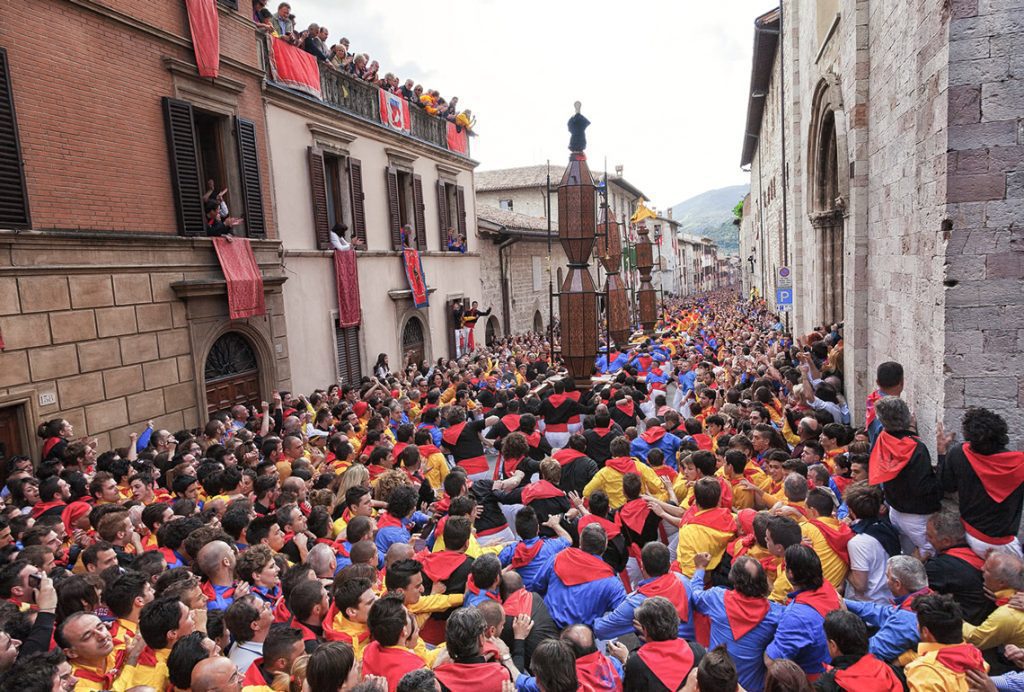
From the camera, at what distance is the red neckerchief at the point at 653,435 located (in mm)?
7445

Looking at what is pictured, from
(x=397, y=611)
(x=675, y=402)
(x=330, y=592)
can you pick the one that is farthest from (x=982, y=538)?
(x=675, y=402)

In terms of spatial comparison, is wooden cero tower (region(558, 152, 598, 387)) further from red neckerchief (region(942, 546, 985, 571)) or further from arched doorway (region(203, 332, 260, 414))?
red neckerchief (region(942, 546, 985, 571))

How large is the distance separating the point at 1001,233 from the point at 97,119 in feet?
36.6

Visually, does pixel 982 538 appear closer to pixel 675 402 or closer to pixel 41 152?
pixel 675 402

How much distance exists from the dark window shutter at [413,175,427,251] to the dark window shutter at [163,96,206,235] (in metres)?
8.60

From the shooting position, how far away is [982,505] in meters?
4.22

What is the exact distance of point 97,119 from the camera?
Answer: 9469 millimetres

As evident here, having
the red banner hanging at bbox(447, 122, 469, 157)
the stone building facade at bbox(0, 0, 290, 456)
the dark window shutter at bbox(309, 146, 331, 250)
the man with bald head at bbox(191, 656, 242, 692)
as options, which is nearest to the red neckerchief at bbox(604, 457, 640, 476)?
the man with bald head at bbox(191, 656, 242, 692)

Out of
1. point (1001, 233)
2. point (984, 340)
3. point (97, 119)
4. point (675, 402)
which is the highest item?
point (97, 119)

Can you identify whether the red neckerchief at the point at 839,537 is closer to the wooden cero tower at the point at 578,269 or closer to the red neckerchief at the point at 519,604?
the red neckerchief at the point at 519,604

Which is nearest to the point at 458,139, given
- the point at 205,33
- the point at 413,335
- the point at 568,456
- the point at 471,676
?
the point at 413,335

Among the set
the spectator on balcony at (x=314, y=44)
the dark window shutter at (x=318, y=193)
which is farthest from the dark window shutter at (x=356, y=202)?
the spectator on balcony at (x=314, y=44)

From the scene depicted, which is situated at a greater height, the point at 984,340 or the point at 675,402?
the point at 984,340

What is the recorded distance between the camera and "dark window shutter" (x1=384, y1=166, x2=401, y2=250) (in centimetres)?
1808
